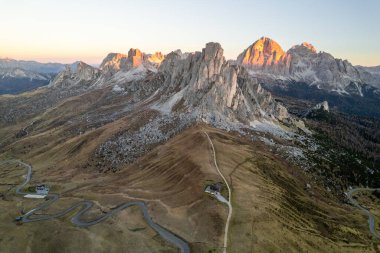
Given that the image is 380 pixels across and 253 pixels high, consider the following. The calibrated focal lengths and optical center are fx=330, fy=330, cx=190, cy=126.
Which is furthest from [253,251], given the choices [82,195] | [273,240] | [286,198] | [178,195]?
[82,195]

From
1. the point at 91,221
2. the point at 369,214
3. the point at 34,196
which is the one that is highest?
the point at 91,221

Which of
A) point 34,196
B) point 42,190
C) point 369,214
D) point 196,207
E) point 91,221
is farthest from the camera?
point 369,214

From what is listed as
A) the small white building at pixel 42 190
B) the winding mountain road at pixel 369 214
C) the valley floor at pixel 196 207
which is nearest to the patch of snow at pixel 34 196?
the small white building at pixel 42 190

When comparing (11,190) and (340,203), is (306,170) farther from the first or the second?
(11,190)

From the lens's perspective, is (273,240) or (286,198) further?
(286,198)

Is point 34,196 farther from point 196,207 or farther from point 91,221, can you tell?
point 196,207

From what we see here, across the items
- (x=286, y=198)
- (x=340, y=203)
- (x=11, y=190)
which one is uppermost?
(x=286, y=198)

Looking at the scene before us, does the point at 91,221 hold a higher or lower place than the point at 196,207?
lower

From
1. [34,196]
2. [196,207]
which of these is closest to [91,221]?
[196,207]

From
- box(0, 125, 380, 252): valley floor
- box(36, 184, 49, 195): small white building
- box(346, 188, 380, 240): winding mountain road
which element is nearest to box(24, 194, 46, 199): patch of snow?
box(36, 184, 49, 195): small white building

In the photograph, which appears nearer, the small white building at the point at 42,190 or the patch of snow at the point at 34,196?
the patch of snow at the point at 34,196

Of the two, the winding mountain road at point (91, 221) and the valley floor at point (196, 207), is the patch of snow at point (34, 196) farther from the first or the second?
the winding mountain road at point (91, 221)
